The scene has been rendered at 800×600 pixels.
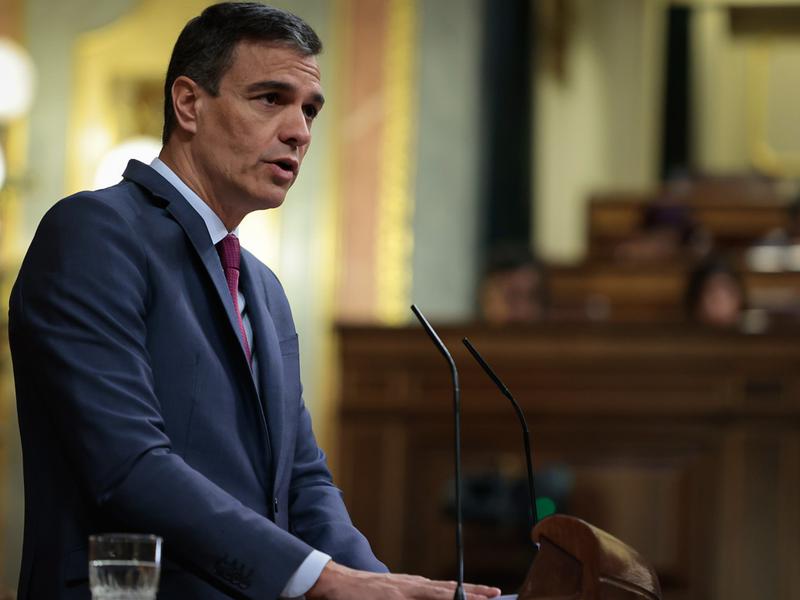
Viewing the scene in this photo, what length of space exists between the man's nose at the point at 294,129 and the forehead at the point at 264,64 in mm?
40

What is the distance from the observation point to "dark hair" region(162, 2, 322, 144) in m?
2.13

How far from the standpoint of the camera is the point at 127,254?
6.59 ft

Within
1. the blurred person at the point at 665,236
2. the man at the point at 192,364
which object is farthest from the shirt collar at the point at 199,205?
the blurred person at the point at 665,236

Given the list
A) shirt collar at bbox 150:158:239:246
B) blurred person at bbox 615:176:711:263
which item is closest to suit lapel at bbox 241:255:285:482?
shirt collar at bbox 150:158:239:246

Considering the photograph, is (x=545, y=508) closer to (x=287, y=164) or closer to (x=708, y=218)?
(x=287, y=164)

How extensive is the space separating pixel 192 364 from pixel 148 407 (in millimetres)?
118

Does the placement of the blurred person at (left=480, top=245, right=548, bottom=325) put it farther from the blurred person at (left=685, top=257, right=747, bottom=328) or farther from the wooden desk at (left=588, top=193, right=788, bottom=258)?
the wooden desk at (left=588, top=193, right=788, bottom=258)

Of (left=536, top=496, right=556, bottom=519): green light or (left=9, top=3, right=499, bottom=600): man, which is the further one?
(left=536, top=496, right=556, bottom=519): green light

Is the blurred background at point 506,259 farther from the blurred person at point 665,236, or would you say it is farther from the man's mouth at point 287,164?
the man's mouth at point 287,164

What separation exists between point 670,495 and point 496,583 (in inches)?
27.4

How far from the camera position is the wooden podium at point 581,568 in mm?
1737

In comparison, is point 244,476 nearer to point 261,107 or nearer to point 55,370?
point 55,370

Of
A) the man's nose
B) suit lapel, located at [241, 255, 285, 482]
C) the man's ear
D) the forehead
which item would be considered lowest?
suit lapel, located at [241, 255, 285, 482]

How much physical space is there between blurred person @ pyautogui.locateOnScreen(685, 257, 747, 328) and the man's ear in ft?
17.0
